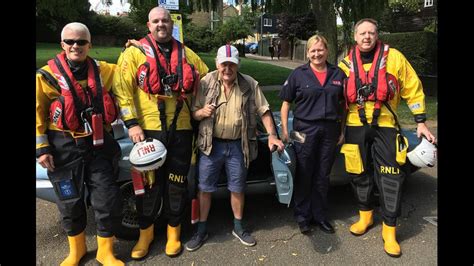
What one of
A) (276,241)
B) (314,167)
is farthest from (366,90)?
(276,241)

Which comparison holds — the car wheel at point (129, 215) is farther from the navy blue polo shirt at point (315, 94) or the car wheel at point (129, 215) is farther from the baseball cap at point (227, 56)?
the navy blue polo shirt at point (315, 94)

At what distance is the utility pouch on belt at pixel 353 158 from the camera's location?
12.2 feet

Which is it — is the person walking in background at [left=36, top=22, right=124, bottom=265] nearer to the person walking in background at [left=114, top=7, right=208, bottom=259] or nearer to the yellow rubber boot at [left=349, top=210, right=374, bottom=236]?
the person walking in background at [left=114, top=7, right=208, bottom=259]

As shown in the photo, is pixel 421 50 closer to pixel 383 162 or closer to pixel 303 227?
pixel 383 162

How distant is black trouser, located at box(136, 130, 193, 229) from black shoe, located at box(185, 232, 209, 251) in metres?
0.22

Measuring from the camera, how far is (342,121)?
12.6 ft

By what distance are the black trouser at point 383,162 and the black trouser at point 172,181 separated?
158 cm

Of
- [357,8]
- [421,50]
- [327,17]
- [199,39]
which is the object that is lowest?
[421,50]

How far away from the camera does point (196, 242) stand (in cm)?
366

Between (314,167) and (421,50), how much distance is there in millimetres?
14408

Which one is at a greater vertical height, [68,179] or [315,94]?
[315,94]

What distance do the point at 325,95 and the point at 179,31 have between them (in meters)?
3.02

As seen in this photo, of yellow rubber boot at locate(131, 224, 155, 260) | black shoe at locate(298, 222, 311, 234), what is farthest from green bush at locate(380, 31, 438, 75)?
yellow rubber boot at locate(131, 224, 155, 260)
